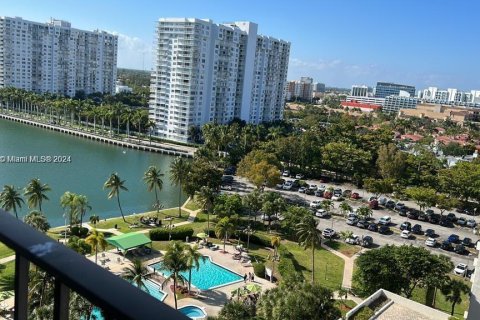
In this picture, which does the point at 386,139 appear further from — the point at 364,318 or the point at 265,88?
the point at 364,318

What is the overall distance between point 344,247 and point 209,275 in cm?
752

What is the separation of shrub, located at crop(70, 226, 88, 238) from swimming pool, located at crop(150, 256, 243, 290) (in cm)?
437

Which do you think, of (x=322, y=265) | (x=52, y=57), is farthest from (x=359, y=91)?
(x=322, y=265)

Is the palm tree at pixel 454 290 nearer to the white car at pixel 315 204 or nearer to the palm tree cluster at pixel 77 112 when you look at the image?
the white car at pixel 315 204

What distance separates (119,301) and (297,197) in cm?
3016

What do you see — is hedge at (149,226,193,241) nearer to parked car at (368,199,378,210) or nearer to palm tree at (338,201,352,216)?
palm tree at (338,201,352,216)

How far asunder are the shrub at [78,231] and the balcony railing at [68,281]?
796 inches

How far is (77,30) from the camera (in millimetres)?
75375

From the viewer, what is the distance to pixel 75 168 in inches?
1356

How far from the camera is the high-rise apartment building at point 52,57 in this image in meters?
69.2

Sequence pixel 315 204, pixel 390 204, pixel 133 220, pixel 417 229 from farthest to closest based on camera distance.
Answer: pixel 390 204 → pixel 315 204 → pixel 417 229 → pixel 133 220

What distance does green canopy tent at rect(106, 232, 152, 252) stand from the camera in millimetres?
18266

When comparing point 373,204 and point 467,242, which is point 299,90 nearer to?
point 373,204

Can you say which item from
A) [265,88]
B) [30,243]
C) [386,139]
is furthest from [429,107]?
[30,243]
